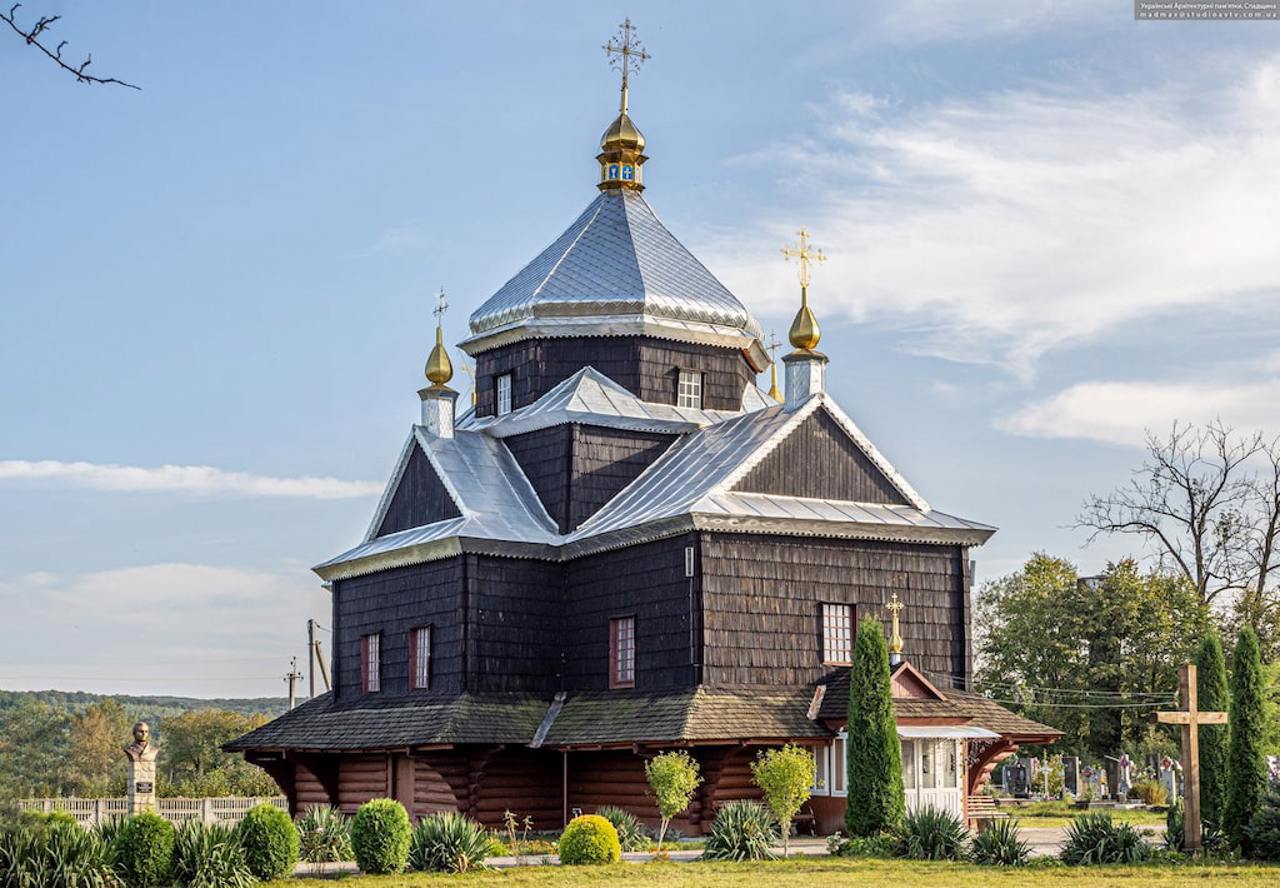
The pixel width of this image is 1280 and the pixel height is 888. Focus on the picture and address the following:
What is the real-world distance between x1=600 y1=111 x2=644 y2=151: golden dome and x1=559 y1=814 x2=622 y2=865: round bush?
1824 centimetres

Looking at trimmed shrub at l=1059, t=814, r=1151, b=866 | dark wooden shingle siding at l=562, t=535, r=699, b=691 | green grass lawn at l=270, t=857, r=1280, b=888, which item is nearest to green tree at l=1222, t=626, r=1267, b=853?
trimmed shrub at l=1059, t=814, r=1151, b=866

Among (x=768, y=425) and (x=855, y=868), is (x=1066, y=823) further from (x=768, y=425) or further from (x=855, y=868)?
(x=855, y=868)

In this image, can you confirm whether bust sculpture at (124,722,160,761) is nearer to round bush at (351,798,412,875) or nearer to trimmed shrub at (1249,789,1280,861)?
round bush at (351,798,412,875)

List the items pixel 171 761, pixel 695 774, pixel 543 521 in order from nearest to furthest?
1. pixel 695 774
2. pixel 543 521
3. pixel 171 761

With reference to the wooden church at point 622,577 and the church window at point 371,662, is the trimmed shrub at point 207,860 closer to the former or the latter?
the wooden church at point 622,577

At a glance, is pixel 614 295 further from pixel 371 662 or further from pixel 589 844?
pixel 589 844

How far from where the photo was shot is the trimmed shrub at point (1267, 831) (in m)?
20.9

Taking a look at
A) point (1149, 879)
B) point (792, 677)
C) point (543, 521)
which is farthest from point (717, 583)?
point (1149, 879)

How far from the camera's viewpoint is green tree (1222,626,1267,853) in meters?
21.5

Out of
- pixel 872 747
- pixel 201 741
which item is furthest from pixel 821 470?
pixel 201 741

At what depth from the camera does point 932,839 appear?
22.6 meters

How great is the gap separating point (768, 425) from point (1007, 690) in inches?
671

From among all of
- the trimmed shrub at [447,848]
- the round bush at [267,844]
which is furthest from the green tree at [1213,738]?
the round bush at [267,844]

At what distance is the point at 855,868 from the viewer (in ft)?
70.2
